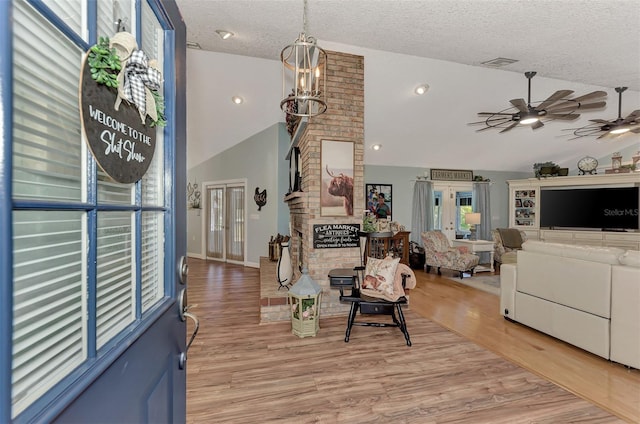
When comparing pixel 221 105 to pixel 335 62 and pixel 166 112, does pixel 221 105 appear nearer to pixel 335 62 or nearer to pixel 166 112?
pixel 335 62

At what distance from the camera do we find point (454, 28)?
2844 mm

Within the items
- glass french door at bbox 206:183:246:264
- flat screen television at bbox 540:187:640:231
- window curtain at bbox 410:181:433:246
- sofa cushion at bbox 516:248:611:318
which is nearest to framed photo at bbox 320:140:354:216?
sofa cushion at bbox 516:248:611:318

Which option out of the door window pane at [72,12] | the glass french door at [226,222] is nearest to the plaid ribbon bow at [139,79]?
the door window pane at [72,12]

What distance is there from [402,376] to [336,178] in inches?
84.8

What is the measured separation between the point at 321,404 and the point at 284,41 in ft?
11.8

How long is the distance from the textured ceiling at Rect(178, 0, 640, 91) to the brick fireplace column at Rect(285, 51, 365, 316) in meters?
0.39

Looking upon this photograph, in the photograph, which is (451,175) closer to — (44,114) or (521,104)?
(521,104)

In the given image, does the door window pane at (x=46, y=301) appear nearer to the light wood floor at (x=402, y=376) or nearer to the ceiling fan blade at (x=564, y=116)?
the light wood floor at (x=402, y=376)

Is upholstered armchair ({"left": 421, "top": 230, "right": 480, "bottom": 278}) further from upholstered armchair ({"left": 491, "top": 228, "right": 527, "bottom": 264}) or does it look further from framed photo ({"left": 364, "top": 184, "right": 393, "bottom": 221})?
upholstered armchair ({"left": 491, "top": 228, "right": 527, "bottom": 264})

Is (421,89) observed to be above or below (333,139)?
above

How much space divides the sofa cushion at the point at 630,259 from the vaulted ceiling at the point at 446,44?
201 cm

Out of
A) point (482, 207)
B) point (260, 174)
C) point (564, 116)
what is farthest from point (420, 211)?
point (260, 174)

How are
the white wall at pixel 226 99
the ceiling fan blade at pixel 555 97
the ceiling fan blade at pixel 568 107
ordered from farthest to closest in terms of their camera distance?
the white wall at pixel 226 99 < the ceiling fan blade at pixel 568 107 < the ceiling fan blade at pixel 555 97

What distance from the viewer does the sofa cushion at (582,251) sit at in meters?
2.53
